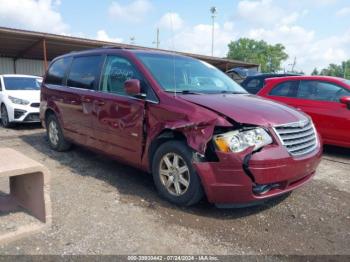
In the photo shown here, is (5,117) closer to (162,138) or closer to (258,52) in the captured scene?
(162,138)

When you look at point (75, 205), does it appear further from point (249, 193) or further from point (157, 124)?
point (249, 193)

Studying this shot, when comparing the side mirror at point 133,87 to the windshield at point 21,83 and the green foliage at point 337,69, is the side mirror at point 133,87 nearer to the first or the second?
the windshield at point 21,83

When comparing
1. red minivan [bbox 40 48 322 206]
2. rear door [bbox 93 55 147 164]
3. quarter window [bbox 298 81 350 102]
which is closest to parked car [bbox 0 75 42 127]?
red minivan [bbox 40 48 322 206]

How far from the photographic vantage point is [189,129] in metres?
3.47

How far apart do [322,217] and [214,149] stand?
4.78 ft

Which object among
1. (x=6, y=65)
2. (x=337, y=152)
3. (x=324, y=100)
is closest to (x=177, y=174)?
(x=324, y=100)

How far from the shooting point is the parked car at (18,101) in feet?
28.1

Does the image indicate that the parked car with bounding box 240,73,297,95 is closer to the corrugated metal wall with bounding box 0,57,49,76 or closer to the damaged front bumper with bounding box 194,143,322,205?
the damaged front bumper with bounding box 194,143,322,205

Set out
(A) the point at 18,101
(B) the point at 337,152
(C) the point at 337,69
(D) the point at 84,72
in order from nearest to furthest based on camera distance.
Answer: (D) the point at 84,72 < (B) the point at 337,152 < (A) the point at 18,101 < (C) the point at 337,69

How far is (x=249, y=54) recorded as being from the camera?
310ft

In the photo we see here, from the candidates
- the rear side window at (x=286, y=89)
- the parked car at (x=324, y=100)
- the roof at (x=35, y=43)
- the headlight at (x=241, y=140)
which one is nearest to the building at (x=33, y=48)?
the roof at (x=35, y=43)

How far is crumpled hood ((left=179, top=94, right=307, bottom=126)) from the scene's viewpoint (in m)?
3.39

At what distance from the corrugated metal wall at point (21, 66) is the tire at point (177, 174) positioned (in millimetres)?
22348

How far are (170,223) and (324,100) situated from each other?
4.44 meters
